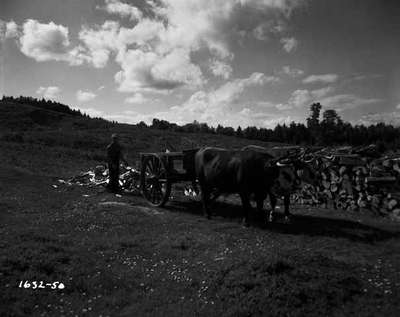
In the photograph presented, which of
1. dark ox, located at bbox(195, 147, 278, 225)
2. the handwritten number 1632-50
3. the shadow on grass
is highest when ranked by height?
dark ox, located at bbox(195, 147, 278, 225)

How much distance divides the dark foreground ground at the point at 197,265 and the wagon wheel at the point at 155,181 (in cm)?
164

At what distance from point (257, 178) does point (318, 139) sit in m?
83.2

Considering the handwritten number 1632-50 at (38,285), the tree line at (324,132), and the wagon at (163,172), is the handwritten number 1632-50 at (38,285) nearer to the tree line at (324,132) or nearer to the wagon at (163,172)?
the wagon at (163,172)

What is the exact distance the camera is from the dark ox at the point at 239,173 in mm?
9234

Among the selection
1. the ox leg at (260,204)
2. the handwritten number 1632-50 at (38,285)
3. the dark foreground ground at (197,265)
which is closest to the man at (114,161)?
the dark foreground ground at (197,265)

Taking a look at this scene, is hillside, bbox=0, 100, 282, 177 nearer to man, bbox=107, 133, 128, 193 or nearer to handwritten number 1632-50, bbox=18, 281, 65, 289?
man, bbox=107, 133, 128, 193

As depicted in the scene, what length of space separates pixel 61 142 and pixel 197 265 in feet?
144

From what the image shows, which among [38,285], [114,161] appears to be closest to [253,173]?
[38,285]

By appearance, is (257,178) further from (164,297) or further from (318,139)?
(318,139)

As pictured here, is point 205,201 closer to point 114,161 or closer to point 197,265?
point 197,265

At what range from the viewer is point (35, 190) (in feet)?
50.6

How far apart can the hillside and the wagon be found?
4.41 feet

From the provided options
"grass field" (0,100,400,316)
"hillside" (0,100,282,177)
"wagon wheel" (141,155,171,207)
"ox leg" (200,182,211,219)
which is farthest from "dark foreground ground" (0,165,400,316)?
"hillside" (0,100,282,177)

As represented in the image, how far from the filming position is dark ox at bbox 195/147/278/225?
923cm
